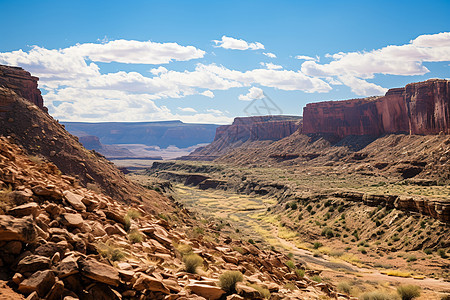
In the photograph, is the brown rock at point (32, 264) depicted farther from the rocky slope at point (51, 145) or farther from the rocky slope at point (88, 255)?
the rocky slope at point (51, 145)

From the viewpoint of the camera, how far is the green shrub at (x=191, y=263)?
1104cm

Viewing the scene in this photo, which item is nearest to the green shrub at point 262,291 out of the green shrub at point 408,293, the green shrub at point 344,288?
the green shrub at point 344,288

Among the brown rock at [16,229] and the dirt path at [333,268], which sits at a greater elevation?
the brown rock at [16,229]

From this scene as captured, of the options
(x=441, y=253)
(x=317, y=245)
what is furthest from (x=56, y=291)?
(x=317, y=245)

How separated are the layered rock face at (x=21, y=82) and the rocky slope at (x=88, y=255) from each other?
70.0 ft

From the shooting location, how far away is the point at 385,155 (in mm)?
94000

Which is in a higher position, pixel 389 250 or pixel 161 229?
pixel 161 229

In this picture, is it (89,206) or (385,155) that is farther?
(385,155)

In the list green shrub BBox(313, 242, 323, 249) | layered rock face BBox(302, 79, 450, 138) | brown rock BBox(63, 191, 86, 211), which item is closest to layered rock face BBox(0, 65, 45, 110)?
brown rock BBox(63, 191, 86, 211)

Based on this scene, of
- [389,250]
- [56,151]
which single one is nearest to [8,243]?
[56,151]

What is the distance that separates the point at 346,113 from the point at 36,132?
128m

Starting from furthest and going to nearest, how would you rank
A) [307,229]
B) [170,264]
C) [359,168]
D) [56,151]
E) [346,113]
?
[346,113] → [359,168] → [307,229] → [56,151] → [170,264]

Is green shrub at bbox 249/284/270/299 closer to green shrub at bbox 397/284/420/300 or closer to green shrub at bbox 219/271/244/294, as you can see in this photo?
green shrub at bbox 219/271/244/294

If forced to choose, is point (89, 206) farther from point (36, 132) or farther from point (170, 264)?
point (36, 132)
